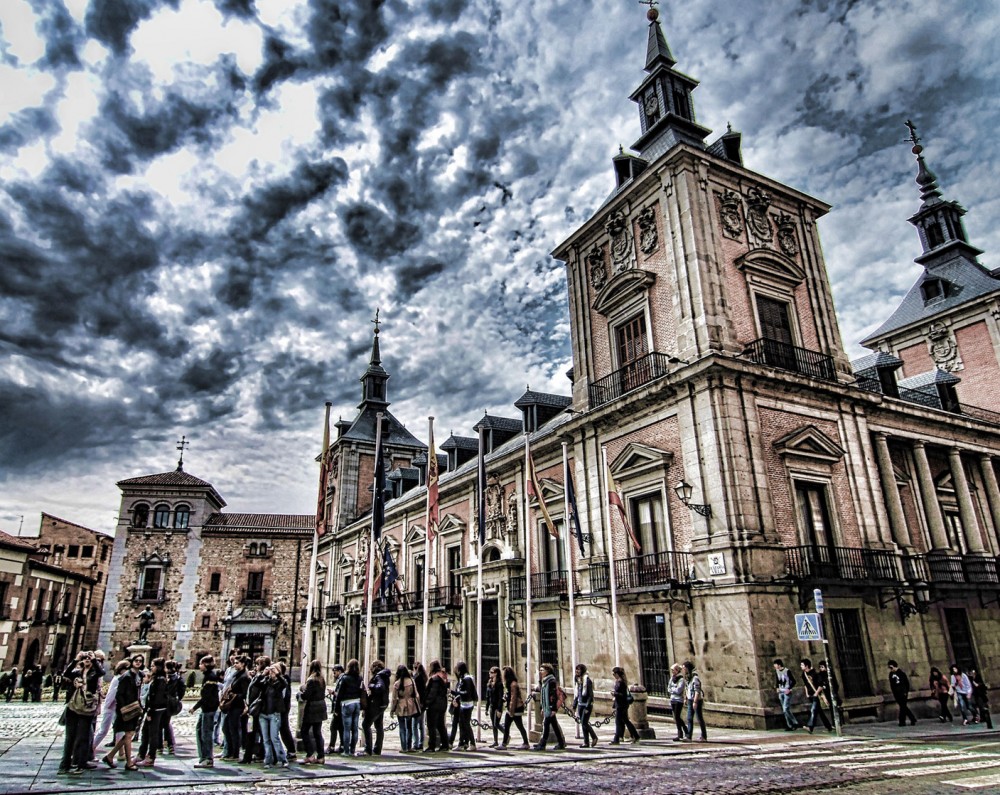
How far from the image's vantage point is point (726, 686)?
15.6 meters

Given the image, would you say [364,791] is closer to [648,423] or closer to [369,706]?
[369,706]

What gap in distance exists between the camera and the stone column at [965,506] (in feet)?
73.6

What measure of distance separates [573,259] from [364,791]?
20.3 meters

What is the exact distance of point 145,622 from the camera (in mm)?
41219

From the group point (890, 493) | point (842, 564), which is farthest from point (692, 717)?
point (890, 493)

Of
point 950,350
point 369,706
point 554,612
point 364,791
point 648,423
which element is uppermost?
point 950,350

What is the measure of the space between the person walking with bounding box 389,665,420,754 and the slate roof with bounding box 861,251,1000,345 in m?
30.0

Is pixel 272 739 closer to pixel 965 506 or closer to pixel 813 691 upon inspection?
pixel 813 691

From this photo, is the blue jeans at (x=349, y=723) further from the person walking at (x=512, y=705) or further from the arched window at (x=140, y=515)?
the arched window at (x=140, y=515)

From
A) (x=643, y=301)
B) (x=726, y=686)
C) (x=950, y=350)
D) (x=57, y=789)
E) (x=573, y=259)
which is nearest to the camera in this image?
(x=57, y=789)

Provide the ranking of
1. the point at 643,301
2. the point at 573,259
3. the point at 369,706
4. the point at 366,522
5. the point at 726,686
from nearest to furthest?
the point at 369,706
the point at 726,686
the point at 643,301
the point at 573,259
the point at 366,522

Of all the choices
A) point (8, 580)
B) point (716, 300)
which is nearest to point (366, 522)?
point (8, 580)

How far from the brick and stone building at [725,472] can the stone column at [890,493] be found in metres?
0.05

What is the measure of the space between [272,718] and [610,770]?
5245 mm
